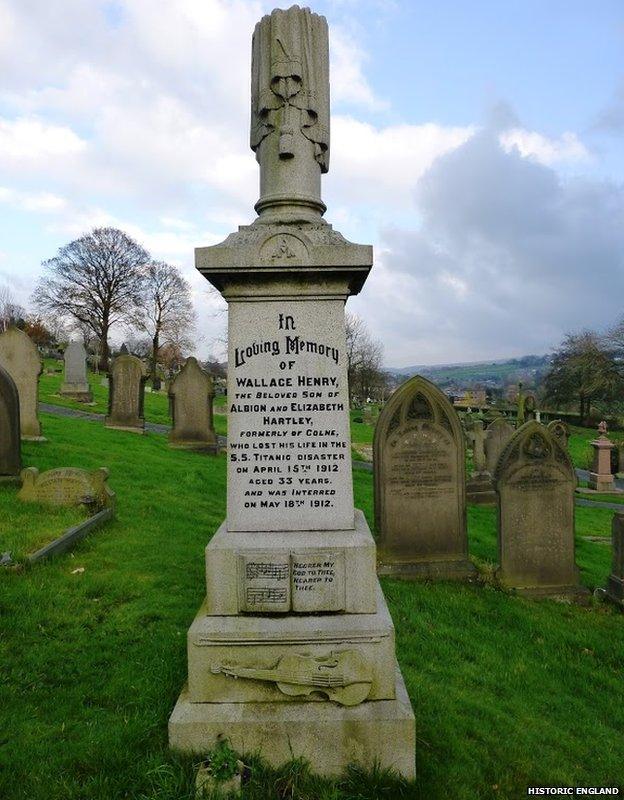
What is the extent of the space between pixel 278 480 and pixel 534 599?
4.60 meters

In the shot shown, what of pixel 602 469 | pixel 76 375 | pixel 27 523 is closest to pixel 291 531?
pixel 27 523

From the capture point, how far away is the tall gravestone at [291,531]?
8.77 feet

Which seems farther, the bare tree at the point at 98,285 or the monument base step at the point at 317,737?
the bare tree at the point at 98,285

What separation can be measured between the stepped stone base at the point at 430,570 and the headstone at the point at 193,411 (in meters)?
8.66

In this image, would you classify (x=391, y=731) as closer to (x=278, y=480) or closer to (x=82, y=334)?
(x=278, y=480)

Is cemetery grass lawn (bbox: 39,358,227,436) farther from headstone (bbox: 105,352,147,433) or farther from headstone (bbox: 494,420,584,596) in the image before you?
headstone (bbox: 494,420,584,596)

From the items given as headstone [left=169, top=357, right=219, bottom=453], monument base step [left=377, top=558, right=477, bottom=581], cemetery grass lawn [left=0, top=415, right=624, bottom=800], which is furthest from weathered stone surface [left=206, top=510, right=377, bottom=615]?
headstone [left=169, top=357, right=219, bottom=453]

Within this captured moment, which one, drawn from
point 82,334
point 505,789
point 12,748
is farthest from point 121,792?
Answer: point 82,334

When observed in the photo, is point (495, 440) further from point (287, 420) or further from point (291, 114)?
point (291, 114)

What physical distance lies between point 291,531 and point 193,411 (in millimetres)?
11545

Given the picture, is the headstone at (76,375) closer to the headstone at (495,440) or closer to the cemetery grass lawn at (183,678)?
the headstone at (495,440)

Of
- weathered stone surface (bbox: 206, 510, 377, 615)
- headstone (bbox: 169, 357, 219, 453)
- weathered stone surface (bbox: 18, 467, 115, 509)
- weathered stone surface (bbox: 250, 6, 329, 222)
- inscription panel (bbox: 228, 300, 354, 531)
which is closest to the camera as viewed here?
weathered stone surface (bbox: 206, 510, 377, 615)

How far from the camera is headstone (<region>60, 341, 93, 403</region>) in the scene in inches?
899

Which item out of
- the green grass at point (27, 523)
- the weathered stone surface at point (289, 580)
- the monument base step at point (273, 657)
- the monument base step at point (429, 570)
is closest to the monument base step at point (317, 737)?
the monument base step at point (273, 657)
